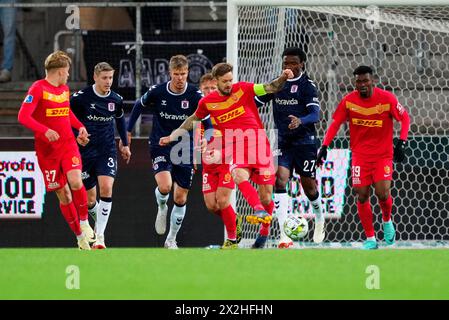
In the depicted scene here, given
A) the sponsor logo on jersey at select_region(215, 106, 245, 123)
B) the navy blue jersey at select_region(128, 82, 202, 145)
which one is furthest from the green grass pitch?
the navy blue jersey at select_region(128, 82, 202, 145)

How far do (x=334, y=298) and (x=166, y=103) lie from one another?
5846 mm

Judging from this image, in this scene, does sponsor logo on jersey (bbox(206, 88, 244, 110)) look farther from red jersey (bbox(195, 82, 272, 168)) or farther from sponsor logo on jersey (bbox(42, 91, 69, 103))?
sponsor logo on jersey (bbox(42, 91, 69, 103))

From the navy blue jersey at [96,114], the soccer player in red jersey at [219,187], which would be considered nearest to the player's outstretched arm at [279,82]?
the soccer player in red jersey at [219,187]

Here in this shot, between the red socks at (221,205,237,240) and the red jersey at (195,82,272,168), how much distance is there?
506mm

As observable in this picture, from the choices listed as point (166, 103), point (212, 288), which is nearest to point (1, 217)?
point (166, 103)

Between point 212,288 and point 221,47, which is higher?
point 221,47

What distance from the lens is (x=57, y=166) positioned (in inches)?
448

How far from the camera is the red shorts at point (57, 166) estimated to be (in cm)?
1138

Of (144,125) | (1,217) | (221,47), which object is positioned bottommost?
(1,217)

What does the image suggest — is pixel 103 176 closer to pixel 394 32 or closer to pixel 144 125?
pixel 144 125

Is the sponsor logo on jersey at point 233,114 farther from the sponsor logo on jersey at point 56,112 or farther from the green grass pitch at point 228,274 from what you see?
the green grass pitch at point 228,274

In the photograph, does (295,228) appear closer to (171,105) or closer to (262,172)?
(262,172)

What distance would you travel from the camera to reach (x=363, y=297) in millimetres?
7277
